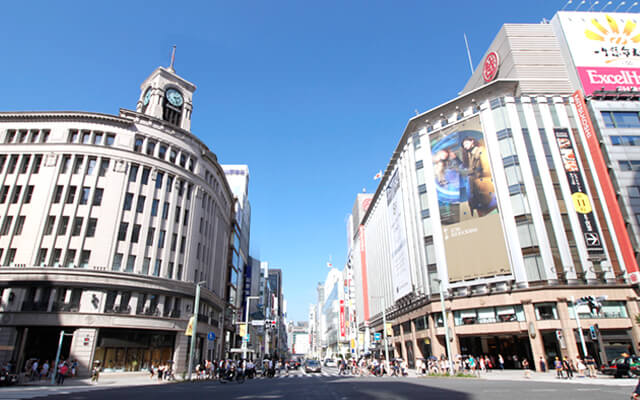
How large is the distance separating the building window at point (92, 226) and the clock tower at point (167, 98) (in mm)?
16138

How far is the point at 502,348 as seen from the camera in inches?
1720

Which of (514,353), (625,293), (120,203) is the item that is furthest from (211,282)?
(625,293)

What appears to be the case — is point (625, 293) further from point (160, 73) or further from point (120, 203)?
point (160, 73)

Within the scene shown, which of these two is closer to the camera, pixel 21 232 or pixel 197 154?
pixel 21 232

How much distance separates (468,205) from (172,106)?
40.9 m

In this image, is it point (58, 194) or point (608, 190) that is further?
point (608, 190)

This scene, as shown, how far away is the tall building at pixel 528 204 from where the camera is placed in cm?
3788

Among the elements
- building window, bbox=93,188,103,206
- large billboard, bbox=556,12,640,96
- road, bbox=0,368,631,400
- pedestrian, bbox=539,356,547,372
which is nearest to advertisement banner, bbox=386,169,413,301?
pedestrian, bbox=539,356,547,372

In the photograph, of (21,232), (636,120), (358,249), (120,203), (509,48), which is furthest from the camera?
(358,249)

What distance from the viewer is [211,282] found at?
52000 millimetres

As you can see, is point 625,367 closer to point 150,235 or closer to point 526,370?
point 526,370

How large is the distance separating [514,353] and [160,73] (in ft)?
186

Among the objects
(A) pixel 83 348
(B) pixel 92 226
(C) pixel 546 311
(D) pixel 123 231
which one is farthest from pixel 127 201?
(C) pixel 546 311

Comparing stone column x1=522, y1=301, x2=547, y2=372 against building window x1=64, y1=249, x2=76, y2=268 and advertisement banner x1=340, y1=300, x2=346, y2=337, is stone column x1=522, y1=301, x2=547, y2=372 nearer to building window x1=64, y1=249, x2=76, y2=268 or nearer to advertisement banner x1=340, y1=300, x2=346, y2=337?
building window x1=64, y1=249, x2=76, y2=268
